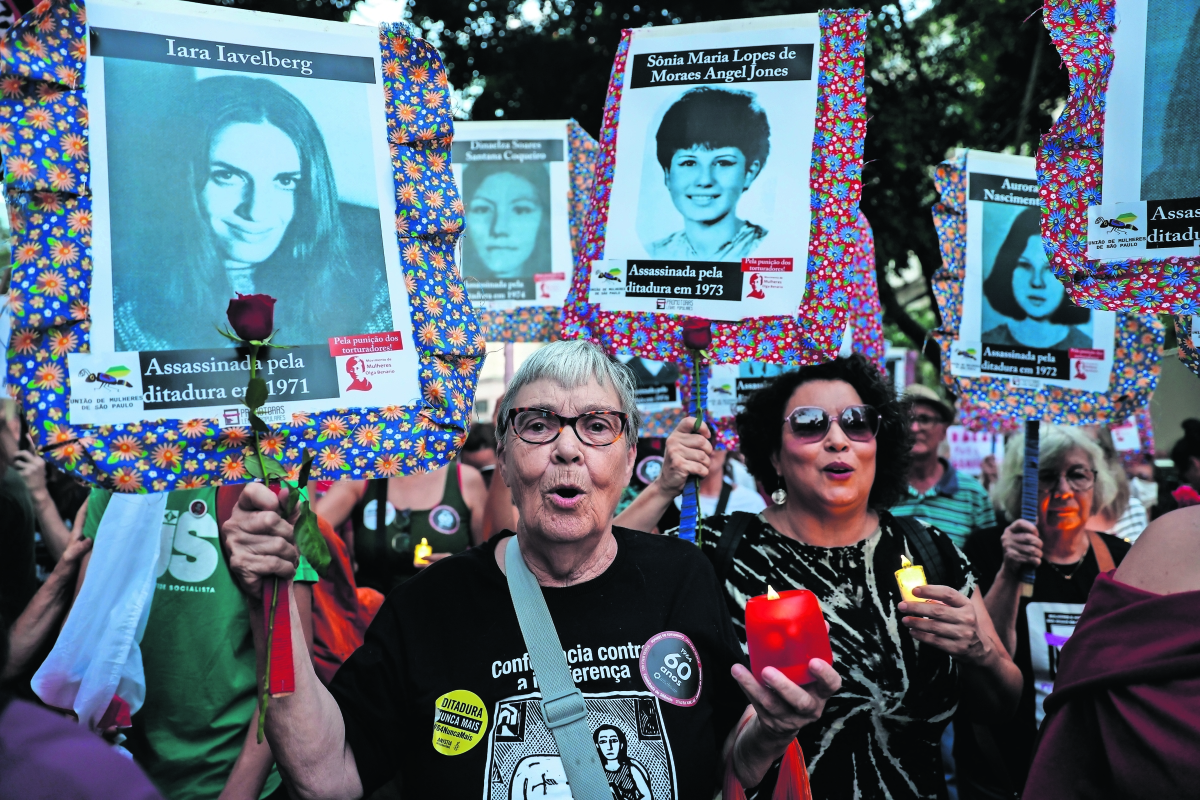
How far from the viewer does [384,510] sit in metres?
4.39

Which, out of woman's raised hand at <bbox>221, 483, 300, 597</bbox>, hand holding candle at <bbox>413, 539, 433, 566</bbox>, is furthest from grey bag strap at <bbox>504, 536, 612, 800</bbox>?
hand holding candle at <bbox>413, 539, 433, 566</bbox>

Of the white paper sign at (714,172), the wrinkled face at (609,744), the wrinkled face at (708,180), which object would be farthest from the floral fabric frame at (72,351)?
the wrinkled face at (708,180)

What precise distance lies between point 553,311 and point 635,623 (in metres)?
3.28

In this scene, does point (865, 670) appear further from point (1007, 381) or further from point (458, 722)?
point (1007, 381)

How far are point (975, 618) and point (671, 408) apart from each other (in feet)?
9.16

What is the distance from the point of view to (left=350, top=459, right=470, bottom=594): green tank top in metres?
4.34

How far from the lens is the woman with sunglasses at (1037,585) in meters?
3.49

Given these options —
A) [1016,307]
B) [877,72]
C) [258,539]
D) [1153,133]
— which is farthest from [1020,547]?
[877,72]

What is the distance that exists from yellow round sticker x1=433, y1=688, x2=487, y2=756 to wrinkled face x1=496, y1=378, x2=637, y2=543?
407 millimetres

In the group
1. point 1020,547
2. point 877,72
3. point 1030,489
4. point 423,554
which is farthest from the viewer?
point 877,72

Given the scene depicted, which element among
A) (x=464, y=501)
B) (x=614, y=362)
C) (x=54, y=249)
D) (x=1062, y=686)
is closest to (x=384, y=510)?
(x=464, y=501)

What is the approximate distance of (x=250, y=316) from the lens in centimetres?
205

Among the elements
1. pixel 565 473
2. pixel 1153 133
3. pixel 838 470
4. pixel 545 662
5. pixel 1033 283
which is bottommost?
pixel 545 662

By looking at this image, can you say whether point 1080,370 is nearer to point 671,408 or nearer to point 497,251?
point 671,408
